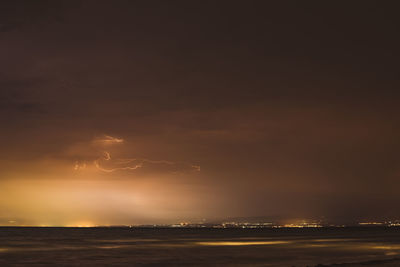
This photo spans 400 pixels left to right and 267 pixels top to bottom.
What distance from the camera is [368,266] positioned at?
140 feet

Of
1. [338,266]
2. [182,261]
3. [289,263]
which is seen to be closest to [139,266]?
[182,261]

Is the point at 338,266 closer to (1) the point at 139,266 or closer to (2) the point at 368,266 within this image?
(2) the point at 368,266

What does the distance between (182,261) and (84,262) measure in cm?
1088

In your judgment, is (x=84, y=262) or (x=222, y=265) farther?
(x=84, y=262)

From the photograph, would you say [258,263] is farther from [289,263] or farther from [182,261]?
[182,261]

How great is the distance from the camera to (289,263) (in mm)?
50219

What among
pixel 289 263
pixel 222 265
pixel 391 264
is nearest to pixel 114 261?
pixel 222 265

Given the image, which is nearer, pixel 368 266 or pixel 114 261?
pixel 368 266

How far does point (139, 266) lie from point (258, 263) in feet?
39.9

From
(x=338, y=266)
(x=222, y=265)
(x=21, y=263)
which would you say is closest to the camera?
(x=338, y=266)

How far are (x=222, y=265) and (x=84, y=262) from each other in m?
16.2

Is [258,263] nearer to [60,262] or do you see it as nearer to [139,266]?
[139,266]

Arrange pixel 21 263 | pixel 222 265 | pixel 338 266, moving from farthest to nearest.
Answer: pixel 21 263 → pixel 222 265 → pixel 338 266

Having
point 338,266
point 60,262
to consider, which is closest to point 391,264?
point 338,266
